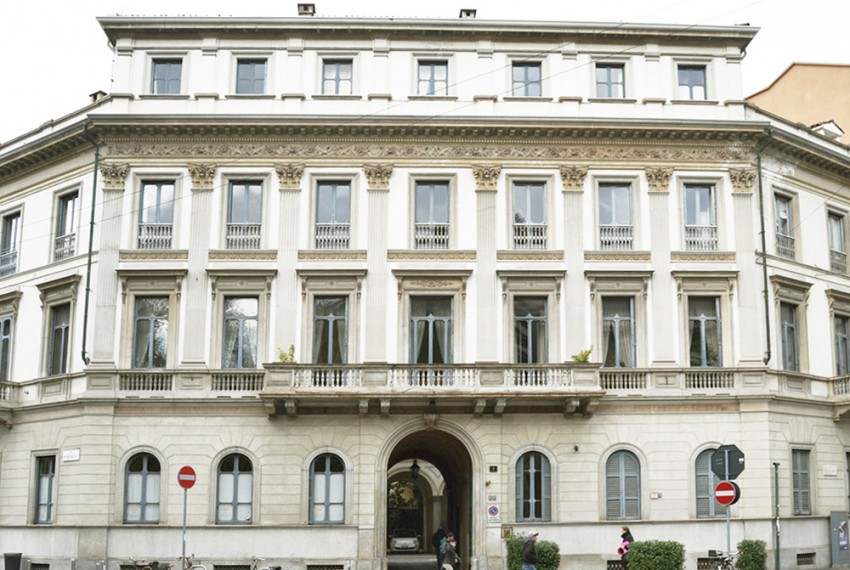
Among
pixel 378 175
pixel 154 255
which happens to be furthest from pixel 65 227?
pixel 378 175

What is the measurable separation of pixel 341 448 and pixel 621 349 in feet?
33.1

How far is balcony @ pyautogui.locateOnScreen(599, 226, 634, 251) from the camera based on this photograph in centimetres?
3666

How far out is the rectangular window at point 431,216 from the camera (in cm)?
3644

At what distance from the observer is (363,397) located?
33969mm

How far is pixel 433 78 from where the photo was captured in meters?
37.8

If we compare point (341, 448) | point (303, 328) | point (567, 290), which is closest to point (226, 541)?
point (341, 448)

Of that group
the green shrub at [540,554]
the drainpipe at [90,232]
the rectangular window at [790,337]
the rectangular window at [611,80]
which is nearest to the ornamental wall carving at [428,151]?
the drainpipe at [90,232]

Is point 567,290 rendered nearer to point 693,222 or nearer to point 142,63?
point 693,222

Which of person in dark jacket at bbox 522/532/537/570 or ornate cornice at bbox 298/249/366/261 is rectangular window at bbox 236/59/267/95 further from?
person in dark jacket at bbox 522/532/537/570

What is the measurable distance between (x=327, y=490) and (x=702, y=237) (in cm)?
1555

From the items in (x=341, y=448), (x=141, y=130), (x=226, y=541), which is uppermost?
(x=141, y=130)

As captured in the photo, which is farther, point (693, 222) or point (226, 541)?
point (693, 222)

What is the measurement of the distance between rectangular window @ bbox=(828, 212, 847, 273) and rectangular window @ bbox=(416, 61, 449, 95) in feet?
52.2

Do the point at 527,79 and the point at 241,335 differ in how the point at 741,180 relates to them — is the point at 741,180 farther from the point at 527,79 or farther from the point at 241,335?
the point at 241,335
